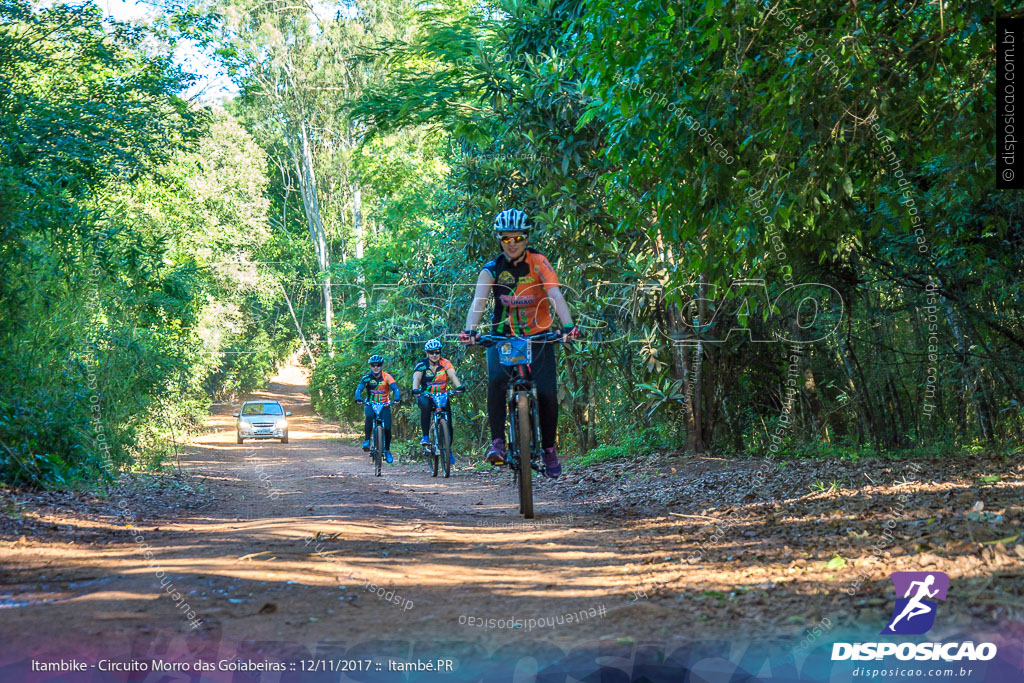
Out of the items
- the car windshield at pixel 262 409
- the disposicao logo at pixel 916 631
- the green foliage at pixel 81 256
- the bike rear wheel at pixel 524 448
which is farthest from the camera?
the car windshield at pixel 262 409

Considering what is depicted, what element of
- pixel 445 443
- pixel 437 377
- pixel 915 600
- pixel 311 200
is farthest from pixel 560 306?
pixel 311 200

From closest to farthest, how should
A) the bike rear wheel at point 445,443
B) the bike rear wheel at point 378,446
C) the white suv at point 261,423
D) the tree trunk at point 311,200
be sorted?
the bike rear wheel at point 445,443 < the bike rear wheel at point 378,446 < the white suv at point 261,423 < the tree trunk at point 311,200

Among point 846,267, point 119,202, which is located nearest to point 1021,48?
point 846,267

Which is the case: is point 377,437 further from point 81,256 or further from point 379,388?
point 81,256

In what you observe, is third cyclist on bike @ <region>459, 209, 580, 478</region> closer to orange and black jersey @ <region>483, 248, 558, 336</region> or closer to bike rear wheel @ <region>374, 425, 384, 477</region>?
orange and black jersey @ <region>483, 248, 558, 336</region>

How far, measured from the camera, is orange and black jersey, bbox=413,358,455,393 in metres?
14.8

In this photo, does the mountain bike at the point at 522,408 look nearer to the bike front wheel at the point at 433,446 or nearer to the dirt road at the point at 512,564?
the dirt road at the point at 512,564

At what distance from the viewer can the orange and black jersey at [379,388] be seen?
52.3 feet

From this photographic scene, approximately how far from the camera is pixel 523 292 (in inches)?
323

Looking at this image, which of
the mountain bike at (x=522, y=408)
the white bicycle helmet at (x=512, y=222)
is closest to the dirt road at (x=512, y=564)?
the mountain bike at (x=522, y=408)

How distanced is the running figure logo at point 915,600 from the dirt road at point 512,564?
67 millimetres

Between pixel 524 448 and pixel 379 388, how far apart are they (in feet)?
27.7

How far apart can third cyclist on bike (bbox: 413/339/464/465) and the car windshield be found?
16102 millimetres

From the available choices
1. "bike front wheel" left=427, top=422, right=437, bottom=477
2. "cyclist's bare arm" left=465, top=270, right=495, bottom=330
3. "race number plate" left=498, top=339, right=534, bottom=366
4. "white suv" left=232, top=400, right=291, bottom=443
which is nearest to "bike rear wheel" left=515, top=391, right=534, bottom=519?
"race number plate" left=498, top=339, right=534, bottom=366
